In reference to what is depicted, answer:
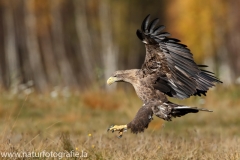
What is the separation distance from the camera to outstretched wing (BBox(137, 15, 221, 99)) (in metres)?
6.68

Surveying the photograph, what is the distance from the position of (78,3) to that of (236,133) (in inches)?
1031

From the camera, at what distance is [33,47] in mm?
34219

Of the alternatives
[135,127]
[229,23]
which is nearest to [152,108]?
[135,127]

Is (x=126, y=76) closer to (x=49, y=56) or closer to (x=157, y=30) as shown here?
(x=157, y=30)

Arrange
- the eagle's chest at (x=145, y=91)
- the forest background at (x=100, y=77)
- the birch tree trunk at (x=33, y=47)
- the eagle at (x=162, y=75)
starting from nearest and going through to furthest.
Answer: the forest background at (x=100, y=77) < the eagle at (x=162, y=75) < the eagle's chest at (x=145, y=91) < the birch tree trunk at (x=33, y=47)

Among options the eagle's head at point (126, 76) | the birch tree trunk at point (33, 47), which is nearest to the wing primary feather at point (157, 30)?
the eagle's head at point (126, 76)

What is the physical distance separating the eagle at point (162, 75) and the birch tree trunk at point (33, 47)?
24259 mm

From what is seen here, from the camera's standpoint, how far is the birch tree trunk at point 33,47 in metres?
31.5

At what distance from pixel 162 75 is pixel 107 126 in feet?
10.7

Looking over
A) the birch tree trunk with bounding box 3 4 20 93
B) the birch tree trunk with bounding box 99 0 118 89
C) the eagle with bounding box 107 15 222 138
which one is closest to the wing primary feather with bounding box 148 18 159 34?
the eagle with bounding box 107 15 222 138

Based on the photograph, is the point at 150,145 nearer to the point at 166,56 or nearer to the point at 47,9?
the point at 166,56

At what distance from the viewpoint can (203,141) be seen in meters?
6.64

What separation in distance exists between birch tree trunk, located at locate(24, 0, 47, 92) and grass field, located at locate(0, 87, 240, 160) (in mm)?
18782

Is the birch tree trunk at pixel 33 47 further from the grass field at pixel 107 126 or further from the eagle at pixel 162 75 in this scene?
the eagle at pixel 162 75
